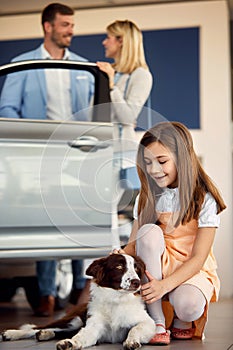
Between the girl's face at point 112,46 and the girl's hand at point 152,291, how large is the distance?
117 inches

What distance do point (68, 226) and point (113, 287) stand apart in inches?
27.5

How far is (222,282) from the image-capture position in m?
5.02

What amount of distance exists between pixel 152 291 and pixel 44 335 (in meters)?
0.37

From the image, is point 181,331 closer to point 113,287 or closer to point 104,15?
point 113,287

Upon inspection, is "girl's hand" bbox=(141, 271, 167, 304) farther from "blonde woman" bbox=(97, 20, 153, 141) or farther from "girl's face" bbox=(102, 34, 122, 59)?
"girl's face" bbox=(102, 34, 122, 59)

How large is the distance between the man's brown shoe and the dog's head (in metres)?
1.27

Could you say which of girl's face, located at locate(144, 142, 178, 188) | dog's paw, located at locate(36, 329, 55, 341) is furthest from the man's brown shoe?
girl's face, located at locate(144, 142, 178, 188)

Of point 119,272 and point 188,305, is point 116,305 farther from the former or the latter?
point 188,305

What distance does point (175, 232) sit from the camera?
2.63 meters

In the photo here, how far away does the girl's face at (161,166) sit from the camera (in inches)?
104

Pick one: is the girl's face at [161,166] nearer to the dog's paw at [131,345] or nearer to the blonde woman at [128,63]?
the dog's paw at [131,345]

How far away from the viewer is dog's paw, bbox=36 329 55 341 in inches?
98.5

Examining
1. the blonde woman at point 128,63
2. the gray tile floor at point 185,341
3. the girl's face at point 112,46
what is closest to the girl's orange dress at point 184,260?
the gray tile floor at point 185,341

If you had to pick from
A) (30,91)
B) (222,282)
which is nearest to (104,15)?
(30,91)
